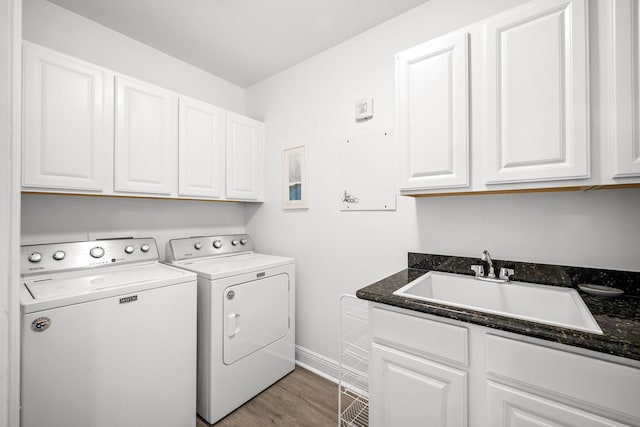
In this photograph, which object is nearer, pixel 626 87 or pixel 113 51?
pixel 626 87

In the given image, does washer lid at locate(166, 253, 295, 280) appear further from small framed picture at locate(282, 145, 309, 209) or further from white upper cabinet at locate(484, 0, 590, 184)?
white upper cabinet at locate(484, 0, 590, 184)

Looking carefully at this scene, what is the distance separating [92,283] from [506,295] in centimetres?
217

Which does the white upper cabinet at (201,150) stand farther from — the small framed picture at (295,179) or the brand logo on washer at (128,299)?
the brand logo on washer at (128,299)

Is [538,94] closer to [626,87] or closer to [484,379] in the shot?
[626,87]

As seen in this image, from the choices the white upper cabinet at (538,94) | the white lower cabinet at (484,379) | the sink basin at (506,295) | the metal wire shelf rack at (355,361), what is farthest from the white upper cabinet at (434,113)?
the metal wire shelf rack at (355,361)

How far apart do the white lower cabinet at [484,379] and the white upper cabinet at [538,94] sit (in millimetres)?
695

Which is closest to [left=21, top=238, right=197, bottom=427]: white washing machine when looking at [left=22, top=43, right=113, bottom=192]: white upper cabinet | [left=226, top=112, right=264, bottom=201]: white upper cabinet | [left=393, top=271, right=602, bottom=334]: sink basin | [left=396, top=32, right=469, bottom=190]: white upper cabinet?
[left=22, top=43, right=113, bottom=192]: white upper cabinet

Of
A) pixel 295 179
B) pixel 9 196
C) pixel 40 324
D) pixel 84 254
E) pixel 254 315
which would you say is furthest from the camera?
pixel 295 179

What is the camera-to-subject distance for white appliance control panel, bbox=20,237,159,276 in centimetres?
153

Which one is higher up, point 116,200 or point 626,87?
point 626,87

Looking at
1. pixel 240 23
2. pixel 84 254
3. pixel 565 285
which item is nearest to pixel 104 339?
pixel 84 254

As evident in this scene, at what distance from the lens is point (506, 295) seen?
1417 mm

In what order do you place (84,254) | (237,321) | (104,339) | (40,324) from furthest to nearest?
(237,321), (84,254), (104,339), (40,324)

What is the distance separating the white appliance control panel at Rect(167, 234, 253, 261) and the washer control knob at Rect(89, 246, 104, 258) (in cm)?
43
